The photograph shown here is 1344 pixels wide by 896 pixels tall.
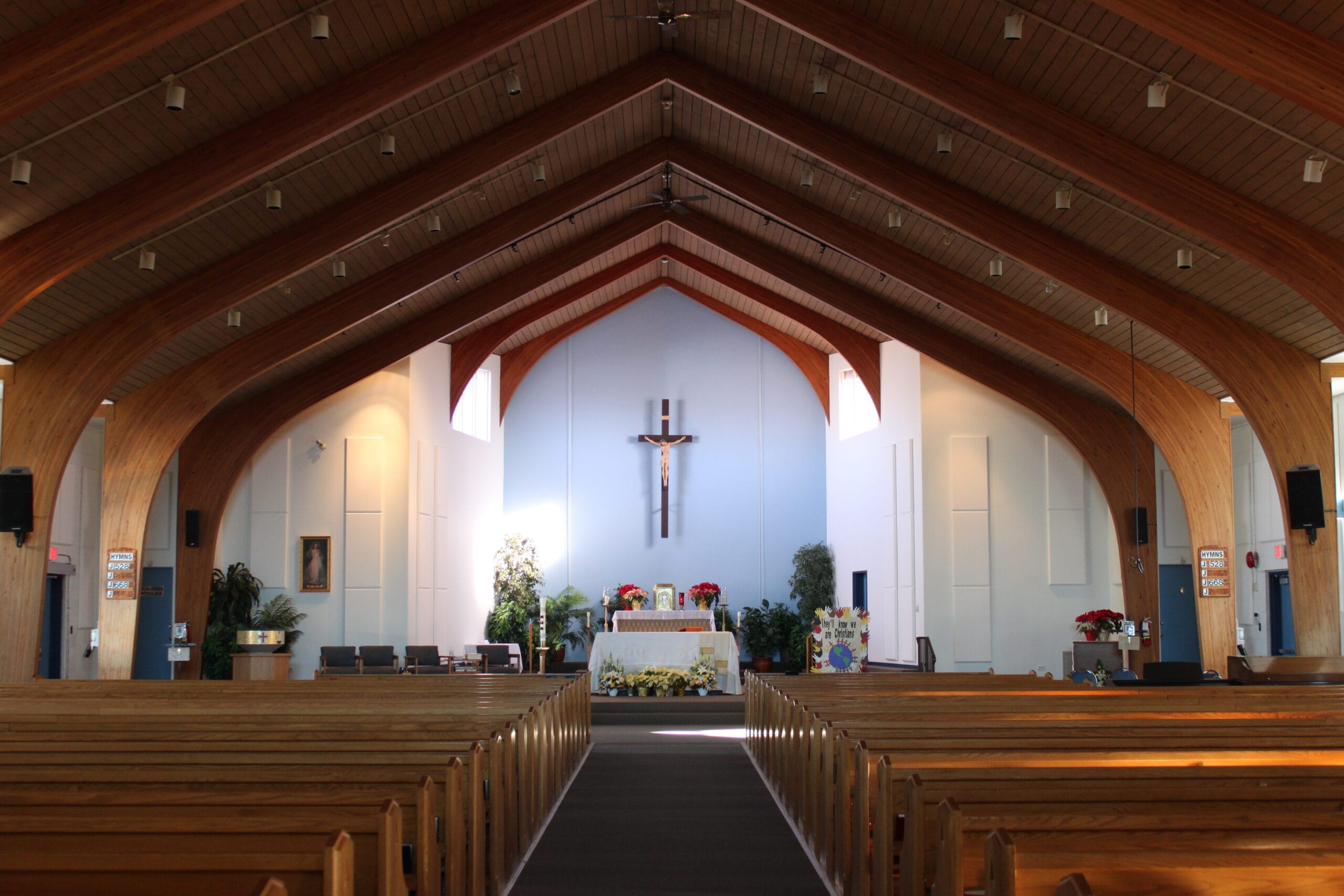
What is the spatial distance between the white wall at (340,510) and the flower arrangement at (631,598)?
3.68 metres

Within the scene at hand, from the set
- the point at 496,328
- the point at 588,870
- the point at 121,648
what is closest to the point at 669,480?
the point at 496,328

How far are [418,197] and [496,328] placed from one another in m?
6.60

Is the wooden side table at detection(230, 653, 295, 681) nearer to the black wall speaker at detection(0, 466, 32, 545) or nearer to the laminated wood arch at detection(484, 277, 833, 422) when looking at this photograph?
the black wall speaker at detection(0, 466, 32, 545)

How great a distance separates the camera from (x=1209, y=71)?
8.05 meters

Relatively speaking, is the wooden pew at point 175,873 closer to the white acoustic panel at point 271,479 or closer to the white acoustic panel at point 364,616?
the white acoustic panel at point 364,616

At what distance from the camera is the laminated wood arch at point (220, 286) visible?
37.3 ft

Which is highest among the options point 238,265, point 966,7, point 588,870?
point 966,7

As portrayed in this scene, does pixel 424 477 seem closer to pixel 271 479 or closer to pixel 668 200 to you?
pixel 271 479

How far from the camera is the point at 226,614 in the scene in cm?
1555

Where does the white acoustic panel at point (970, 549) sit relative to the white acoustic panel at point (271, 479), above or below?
below

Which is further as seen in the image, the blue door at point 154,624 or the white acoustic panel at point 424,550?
the white acoustic panel at point 424,550

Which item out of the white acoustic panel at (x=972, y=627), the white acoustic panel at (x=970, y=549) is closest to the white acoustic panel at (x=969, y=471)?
the white acoustic panel at (x=970, y=549)

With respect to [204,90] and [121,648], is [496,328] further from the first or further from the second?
[204,90]

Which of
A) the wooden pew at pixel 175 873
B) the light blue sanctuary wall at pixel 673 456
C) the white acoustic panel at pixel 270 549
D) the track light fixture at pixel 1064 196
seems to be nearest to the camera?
the wooden pew at pixel 175 873
